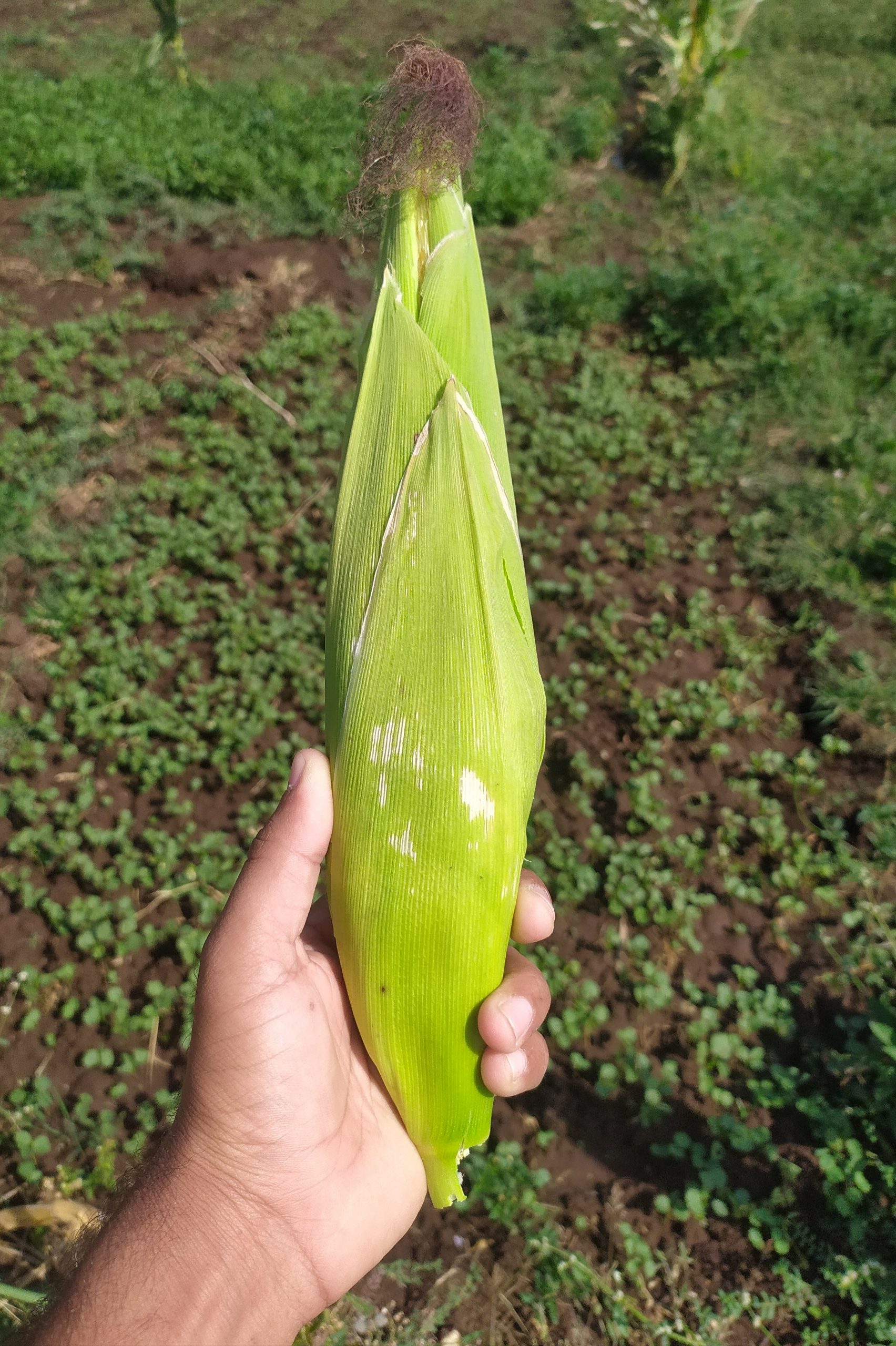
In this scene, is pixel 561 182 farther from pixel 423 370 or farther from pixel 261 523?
pixel 423 370

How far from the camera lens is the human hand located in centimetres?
161

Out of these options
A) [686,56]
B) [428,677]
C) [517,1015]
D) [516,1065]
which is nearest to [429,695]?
[428,677]

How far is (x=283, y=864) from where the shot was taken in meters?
1.64

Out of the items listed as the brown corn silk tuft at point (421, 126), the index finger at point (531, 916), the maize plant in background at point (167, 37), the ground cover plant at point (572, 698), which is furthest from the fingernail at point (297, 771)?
the maize plant in background at point (167, 37)

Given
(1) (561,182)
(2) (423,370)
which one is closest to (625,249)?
(1) (561,182)

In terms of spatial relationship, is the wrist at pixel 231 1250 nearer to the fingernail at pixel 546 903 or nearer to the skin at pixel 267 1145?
the skin at pixel 267 1145

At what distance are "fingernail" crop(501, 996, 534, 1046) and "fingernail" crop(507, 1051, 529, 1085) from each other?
0.05 metres

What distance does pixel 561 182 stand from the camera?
652 cm

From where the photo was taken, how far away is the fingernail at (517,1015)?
1632mm

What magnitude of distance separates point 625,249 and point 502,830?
564 centimetres

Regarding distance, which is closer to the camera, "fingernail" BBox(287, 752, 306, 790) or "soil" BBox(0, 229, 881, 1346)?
"fingernail" BBox(287, 752, 306, 790)

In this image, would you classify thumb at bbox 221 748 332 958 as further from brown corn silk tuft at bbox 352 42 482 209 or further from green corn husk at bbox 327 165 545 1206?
brown corn silk tuft at bbox 352 42 482 209

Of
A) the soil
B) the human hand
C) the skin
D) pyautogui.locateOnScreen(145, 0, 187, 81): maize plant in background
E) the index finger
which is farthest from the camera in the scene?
pyautogui.locateOnScreen(145, 0, 187, 81): maize plant in background

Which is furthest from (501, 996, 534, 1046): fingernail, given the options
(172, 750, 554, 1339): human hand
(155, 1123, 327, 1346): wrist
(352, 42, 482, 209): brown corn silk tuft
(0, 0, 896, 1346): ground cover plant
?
(352, 42, 482, 209): brown corn silk tuft
